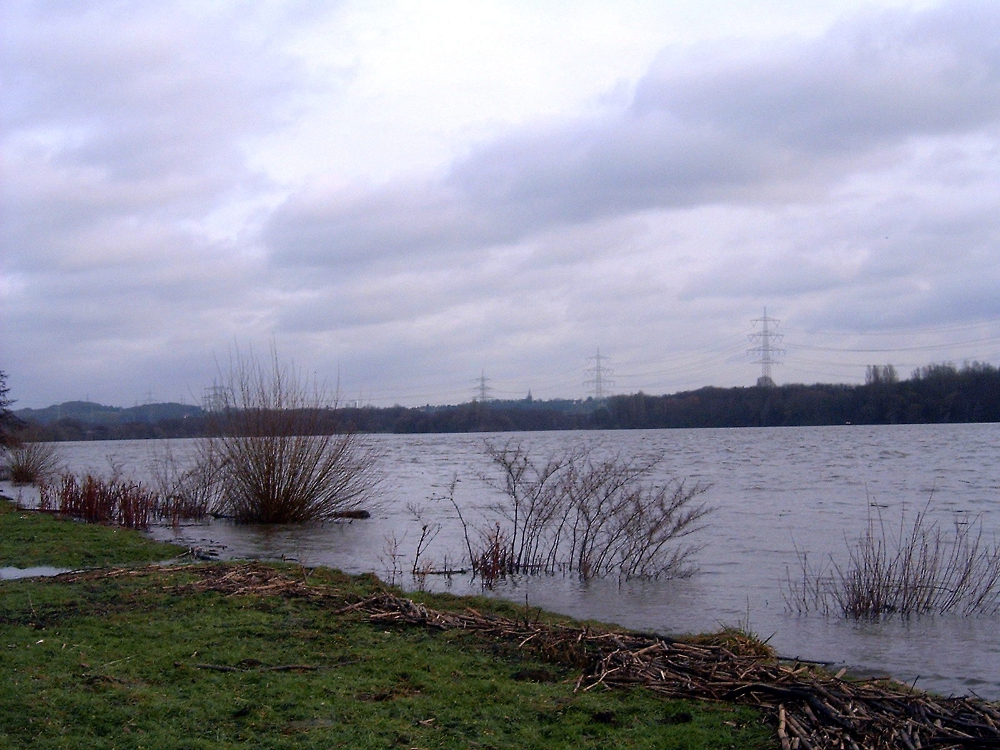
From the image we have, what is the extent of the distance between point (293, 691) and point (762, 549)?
14522 millimetres

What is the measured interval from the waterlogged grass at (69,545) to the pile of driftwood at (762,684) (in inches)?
279

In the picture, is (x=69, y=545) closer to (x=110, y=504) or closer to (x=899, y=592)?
(x=110, y=504)

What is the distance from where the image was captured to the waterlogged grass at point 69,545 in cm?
1454

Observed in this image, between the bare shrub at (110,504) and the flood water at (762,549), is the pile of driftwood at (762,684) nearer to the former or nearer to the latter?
the flood water at (762,549)

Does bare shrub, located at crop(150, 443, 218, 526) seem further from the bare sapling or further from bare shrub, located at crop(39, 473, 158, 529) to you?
the bare sapling

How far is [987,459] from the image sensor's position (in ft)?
152

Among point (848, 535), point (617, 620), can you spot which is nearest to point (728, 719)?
point (617, 620)

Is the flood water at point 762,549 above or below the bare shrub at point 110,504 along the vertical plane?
below

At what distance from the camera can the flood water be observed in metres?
11.4

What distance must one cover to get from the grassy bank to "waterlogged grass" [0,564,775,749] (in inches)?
0.7

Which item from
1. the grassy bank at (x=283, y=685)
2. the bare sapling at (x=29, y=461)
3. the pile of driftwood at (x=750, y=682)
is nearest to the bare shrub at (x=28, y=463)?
the bare sapling at (x=29, y=461)

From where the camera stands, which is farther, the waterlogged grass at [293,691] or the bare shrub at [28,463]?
the bare shrub at [28,463]

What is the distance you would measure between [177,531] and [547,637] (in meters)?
15.9

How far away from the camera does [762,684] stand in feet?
23.1
